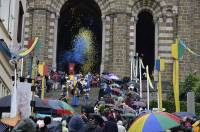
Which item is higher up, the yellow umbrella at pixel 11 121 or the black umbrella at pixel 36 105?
the black umbrella at pixel 36 105

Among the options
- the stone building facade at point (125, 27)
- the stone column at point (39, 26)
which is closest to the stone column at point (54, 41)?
the stone building facade at point (125, 27)

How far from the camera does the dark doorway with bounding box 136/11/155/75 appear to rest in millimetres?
46128

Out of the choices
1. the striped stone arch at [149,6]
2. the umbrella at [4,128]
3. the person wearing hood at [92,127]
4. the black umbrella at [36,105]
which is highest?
Result: the striped stone arch at [149,6]

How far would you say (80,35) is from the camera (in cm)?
4875

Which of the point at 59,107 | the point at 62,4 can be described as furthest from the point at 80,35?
the point at 59,107

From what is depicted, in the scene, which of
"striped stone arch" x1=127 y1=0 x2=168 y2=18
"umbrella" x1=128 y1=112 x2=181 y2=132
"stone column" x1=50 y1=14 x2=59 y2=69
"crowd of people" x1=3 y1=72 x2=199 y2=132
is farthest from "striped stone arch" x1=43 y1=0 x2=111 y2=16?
"umbrella" x1=128 y1=112 x2=181 y2=132

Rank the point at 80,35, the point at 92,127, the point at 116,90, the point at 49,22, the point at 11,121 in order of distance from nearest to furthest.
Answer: the point at 92,127
the point at 11,121
the point at 116,90
the point at 49,22
the point at 80,35

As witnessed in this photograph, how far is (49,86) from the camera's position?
3756 centimetres

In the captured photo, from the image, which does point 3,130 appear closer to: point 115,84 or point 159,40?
point 115,84

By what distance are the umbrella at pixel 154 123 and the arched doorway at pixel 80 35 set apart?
1233 inches

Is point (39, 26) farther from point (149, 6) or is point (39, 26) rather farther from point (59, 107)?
point (59, 107)

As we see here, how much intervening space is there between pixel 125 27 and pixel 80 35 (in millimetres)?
5338

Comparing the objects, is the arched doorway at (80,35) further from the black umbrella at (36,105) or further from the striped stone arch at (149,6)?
the black umbrella at (36,105)

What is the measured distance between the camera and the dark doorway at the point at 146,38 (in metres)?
46.1
